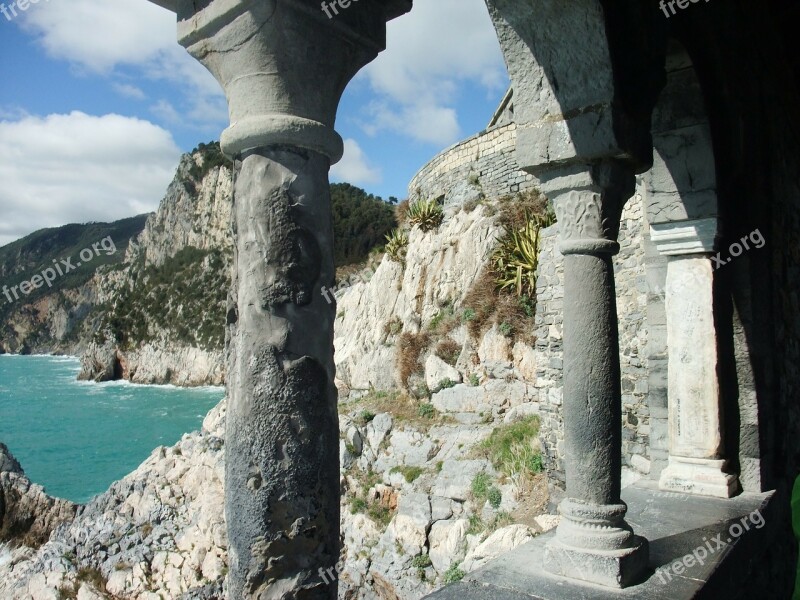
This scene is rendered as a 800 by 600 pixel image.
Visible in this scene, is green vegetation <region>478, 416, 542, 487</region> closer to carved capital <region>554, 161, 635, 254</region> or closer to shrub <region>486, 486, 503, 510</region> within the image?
shrub <region>486, 486, 503, 510</region>

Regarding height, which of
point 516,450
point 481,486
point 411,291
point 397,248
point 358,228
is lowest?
point 481,486

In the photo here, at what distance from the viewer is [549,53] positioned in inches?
114

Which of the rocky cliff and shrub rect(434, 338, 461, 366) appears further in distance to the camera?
shrub rect(434, 338, 461, 366)

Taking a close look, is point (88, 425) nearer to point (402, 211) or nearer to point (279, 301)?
point (402, 211)

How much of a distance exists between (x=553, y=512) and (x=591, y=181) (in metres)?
6.75

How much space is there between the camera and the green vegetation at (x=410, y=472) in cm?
1057

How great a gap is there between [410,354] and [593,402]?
36.0 feet

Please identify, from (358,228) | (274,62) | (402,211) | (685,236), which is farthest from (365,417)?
(358,228)

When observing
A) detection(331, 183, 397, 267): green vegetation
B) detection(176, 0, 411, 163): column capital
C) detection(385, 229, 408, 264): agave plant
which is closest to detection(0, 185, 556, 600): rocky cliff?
detection(385, 229, 408, 264): agave plant

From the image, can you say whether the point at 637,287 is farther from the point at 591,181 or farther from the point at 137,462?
the point at 137,462

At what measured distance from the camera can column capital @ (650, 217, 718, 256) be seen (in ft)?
13.0

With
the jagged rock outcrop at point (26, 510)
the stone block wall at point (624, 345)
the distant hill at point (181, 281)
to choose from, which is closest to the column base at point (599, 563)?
the stone block wall at point (624, 345)

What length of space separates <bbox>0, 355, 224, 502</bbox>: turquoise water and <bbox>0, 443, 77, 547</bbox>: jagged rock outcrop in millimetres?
9094

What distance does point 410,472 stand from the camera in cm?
→ 1070
